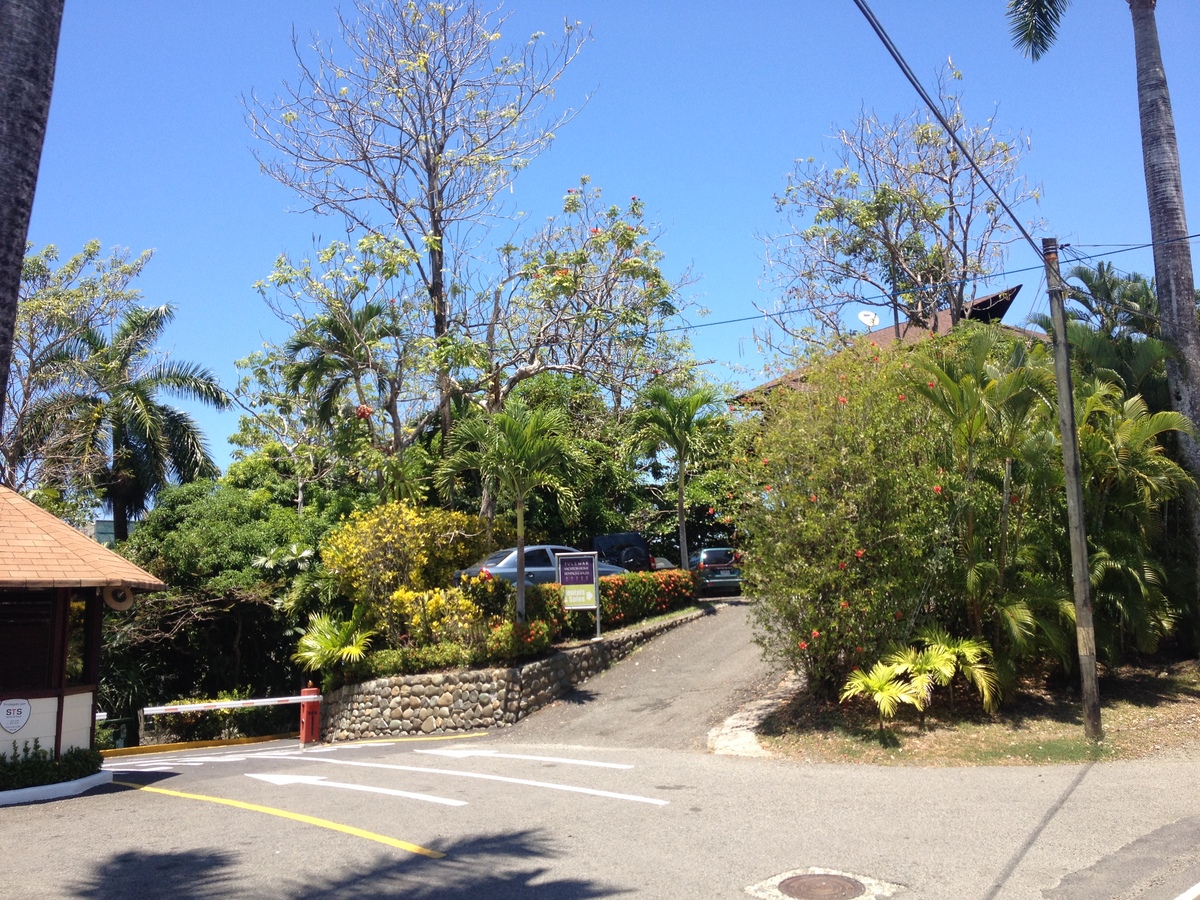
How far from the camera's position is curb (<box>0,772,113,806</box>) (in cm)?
1080

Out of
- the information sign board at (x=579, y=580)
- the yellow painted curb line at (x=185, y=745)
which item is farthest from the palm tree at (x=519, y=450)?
the yellow painted curb line at (x=185, y=745)

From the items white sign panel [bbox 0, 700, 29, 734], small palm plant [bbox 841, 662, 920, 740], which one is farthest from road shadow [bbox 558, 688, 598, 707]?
white sign panel [bbox 0, 700, 29, 734]

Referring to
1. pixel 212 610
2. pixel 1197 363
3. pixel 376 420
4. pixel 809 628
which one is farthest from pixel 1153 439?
pixel 212 610

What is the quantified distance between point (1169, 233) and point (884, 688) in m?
8.92

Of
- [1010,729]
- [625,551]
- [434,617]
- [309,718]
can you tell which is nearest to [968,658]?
[1010,729]

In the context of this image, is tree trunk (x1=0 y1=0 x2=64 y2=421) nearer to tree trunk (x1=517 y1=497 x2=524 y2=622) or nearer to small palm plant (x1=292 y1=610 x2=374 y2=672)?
tree trunk (x1=517 y1=497 x2=524 y2=622)

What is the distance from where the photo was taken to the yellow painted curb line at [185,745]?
18669 millimetres

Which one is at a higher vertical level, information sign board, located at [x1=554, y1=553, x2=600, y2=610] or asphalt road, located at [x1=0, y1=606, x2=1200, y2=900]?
information sign board, located at [x1=554, y1=553, x2=600, y2=610]

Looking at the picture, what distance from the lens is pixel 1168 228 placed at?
14938mm

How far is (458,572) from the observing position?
1981 centimetres

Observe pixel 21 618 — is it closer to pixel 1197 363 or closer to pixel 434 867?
pixel 434 867

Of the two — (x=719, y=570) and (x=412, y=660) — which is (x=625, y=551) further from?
(x=412, y=660)

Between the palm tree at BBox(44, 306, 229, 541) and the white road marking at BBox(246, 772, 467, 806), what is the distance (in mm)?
15782

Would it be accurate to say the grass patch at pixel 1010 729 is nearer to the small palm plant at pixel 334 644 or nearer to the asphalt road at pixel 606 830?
the asphalt road at pixel 606 830
